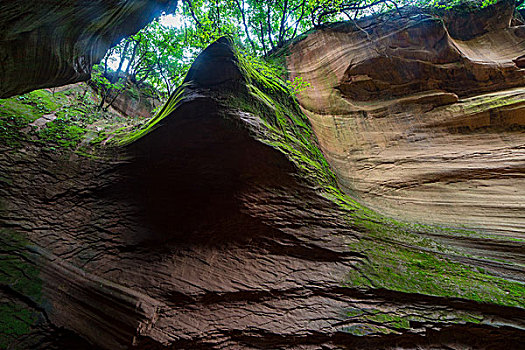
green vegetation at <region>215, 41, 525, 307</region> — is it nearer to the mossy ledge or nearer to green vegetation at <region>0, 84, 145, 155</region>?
the mossy ledge

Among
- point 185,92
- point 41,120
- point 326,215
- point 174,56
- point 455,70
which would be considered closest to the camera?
point 185,92

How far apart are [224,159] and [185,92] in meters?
1.30

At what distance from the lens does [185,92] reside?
4.12m

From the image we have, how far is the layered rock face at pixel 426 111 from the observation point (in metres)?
5.42

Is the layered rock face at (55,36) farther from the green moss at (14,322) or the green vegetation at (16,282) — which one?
the green moss at (14,322)

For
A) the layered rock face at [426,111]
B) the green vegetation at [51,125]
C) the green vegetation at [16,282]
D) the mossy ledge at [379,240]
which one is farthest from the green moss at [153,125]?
the layered rock face at [426,111]

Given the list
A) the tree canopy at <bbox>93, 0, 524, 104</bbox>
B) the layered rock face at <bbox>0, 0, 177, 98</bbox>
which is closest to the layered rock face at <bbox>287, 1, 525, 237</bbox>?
the tree canopy at <bbox>93, 0, 524, 104</bbox>

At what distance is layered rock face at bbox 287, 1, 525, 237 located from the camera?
5422mm

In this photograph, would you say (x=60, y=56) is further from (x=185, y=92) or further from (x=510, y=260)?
(x=510, y=260)

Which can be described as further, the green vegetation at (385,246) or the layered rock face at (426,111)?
the layered rock face at (426,111)

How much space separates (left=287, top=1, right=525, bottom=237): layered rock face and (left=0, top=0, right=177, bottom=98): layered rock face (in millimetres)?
5225

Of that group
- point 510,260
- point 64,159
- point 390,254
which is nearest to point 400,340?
point 390,254

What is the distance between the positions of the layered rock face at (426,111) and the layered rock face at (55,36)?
5225mm

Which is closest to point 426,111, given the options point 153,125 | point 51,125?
point 153,125
